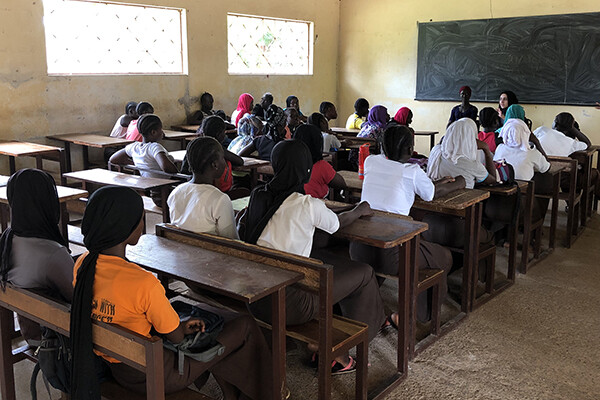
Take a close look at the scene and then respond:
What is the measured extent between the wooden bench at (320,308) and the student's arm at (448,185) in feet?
3.73

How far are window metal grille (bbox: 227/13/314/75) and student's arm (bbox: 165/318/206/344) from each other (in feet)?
23.5

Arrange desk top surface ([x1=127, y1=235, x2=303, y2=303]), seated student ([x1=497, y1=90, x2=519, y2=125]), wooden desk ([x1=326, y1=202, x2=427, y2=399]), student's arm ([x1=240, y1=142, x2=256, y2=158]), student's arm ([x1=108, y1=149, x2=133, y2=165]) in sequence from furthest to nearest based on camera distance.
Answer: seated student ([x1=497, y1=90, x2=519, y2=125])
student's arm ([x1=240, y1=142, x2=256, y2=158])
student's arm ([x1=108, y1=149, x2=133, y2=165])
wooden desk ([x1=326, y1=202, x2=427, y2=399])
desk top surface ([x1=127, y1=235, x2=303, y2=303])

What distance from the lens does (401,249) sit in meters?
2.56

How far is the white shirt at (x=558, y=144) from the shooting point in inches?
200

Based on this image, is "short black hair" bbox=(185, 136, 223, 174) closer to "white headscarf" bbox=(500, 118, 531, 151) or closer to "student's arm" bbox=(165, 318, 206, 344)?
"student's arm" bbox=(165, 318, 206, 344)

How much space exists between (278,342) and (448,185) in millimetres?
1694

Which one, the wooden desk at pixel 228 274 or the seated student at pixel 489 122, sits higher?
the seated student at pixel 489 122

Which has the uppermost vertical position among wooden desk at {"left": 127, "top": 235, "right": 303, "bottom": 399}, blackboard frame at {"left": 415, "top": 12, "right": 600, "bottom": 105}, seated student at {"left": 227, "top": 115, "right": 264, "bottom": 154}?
blackboard frame at {"left": 415, "top": 12, "right": 600, "bottom": 105}

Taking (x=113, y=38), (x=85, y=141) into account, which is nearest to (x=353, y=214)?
(x=85, y=141)

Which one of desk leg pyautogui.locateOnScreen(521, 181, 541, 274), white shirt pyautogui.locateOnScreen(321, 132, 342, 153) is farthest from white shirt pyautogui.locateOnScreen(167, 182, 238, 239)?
white shirt pyautogui.locateOnScreen(321, 132, 342, 153)

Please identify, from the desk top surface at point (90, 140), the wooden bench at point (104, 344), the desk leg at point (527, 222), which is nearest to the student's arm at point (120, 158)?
the desk top surface at point (90, 140)

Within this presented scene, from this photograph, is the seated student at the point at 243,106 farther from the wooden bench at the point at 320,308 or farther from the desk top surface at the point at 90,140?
the wooden bench at the point at 320,308

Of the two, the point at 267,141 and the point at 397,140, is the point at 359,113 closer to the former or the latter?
the point at 267,141

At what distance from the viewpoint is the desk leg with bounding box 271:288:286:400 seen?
2.00m
